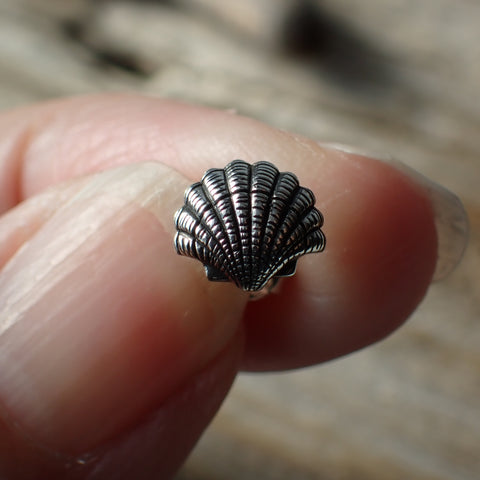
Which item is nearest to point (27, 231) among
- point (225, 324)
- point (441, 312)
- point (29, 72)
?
point (225, 324)

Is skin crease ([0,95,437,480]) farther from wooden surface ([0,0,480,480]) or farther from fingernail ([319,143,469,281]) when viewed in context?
wooden surface ([0,0,480,480])

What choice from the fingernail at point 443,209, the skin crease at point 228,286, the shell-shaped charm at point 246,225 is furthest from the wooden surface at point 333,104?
the shell-shaped charm at point 246,225

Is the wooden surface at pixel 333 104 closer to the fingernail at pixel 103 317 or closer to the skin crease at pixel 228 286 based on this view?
the skin crease at pixel 228 286


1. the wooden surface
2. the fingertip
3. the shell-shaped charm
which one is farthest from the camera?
the wooden surface

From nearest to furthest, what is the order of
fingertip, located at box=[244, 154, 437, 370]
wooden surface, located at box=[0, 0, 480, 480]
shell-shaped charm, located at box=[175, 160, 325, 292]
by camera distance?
shell-shaped charm, located at box=[175, 160, 325, 292], fingertip, located at box=[244, 154, 437, 370], wooden surface, located at box=[0, 0, 480, 480]

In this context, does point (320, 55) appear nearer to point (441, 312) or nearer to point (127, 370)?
point (441, 312)

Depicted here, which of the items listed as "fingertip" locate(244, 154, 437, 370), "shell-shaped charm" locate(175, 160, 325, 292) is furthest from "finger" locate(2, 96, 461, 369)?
"shell-shaped charm" locate(175, 160, 325, 292)
